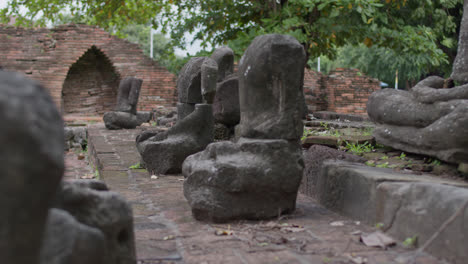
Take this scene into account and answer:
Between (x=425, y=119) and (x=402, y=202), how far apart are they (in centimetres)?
139

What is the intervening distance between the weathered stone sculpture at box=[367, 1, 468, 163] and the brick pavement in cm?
95

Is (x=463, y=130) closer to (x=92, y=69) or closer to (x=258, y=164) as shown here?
(x=258, y=164)

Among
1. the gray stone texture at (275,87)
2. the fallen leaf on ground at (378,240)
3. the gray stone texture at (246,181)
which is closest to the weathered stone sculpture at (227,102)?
the gray stone texture at (275,87)

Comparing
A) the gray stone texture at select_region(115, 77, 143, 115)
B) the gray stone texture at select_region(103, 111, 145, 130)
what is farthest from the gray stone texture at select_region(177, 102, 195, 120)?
the gray stone texture at select_region(115, 77, 143, 115)

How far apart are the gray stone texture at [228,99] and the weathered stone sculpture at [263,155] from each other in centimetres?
269

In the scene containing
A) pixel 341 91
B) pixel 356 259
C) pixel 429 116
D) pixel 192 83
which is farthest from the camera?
pixel 341 91

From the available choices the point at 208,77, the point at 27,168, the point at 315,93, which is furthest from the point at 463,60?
the point at 315,93

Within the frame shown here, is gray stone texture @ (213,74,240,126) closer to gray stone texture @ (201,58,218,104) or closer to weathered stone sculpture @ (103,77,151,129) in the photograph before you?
gray stone texture @ (201,58,218,104)

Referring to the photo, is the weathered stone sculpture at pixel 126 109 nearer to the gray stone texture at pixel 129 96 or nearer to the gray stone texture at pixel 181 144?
the gray stone texture at pixel 129 96

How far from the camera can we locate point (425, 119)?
390cm

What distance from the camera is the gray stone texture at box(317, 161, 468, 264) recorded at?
2.34 meters

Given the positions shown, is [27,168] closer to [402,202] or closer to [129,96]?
[402,202]

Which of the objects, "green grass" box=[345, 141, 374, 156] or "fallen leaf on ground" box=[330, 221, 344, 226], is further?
"green grass" box=[345, 141, 374, 156]

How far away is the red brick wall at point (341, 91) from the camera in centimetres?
1488
